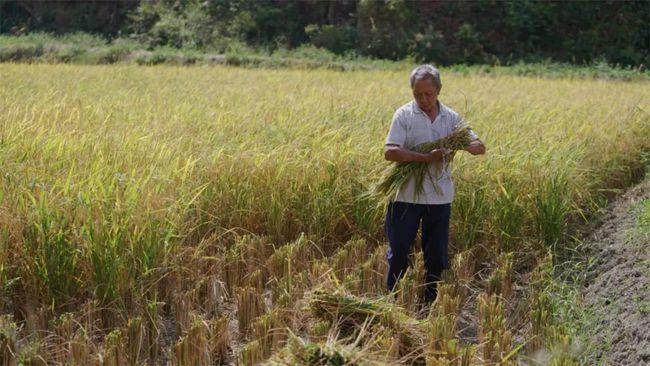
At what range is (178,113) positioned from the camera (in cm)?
694

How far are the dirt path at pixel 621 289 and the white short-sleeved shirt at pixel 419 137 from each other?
3.01 ft

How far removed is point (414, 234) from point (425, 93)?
0.67 meters

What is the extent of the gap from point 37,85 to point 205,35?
11.3m

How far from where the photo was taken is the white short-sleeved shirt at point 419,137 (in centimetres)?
Answer: 394

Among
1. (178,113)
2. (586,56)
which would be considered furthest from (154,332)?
(586,56)

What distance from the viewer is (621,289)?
4.07 m

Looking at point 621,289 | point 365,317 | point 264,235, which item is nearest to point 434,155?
point 365,317

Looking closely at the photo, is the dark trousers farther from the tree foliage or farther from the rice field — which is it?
the tree foliage

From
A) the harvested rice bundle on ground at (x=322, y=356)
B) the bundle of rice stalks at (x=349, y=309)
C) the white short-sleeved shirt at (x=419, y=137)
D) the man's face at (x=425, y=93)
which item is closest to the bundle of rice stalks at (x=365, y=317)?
the bundle of rice stalks at (x=349, y=309)

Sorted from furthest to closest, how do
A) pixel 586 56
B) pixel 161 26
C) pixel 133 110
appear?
pixel 161 26 < pixel 586 56 < pixel 133 110

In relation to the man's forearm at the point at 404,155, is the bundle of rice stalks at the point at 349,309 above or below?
below

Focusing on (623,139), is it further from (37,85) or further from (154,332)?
(37,85)

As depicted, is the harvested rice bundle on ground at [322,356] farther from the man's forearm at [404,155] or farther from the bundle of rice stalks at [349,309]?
the man's forearm at [404,155]

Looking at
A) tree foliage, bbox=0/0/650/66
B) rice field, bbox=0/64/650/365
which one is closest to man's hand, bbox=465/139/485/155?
rice field, bbox=0/64/650/365
